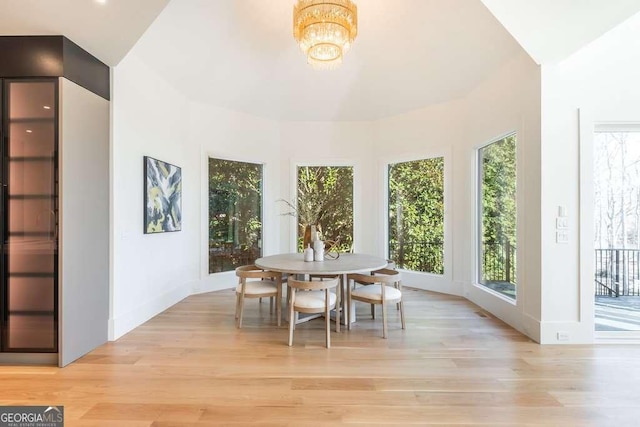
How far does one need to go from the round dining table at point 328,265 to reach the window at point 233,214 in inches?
64.6

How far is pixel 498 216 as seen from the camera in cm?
425

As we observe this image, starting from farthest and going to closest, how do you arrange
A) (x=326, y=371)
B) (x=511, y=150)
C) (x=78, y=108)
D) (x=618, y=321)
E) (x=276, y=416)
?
(x=511, y=150)
(x=618, y=321)
(x=78, y=108)
(x=326, y=371)
(x=276, y=416)

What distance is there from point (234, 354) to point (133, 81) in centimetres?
313

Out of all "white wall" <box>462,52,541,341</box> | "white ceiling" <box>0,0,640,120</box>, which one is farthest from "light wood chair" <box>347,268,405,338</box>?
"white ceiling" <box>0,0,640,120</box>

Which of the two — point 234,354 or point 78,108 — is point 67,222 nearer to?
point 78,108

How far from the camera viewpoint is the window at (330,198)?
6.08 metres

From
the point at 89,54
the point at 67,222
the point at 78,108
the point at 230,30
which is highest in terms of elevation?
the point at 230,30

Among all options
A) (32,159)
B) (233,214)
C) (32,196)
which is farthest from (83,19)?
(233,214)

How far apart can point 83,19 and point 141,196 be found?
1849mm

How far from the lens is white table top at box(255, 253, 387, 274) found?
3465 millimetres

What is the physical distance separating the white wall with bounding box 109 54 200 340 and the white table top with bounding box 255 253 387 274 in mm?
1377

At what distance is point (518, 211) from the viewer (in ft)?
12.1

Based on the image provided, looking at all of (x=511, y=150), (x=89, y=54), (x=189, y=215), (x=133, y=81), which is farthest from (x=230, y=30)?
(x=511, y=150)

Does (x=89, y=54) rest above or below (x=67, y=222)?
above
